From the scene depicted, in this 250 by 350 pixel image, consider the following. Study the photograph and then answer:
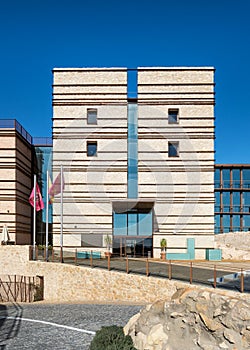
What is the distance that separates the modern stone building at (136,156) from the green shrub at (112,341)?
24231 millimetres

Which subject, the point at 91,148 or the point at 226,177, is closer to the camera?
the point at 91,148

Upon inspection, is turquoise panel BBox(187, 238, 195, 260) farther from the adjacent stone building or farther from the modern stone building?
the adjacent stone building

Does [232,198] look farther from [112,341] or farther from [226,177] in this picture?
[112,341]

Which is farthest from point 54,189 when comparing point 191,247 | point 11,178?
point 191,247

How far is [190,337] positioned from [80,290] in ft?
46.6

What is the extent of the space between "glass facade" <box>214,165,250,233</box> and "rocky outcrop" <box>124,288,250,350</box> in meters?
37.0

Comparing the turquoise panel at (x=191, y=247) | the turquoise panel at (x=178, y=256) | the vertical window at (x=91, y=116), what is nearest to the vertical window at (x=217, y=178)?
the turquoise panel at (x=191, y=247)

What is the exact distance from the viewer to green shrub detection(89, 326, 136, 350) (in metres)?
8.67

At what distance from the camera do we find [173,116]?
3447cm

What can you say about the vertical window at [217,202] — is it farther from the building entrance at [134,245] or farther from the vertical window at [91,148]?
the vertical window at [91,148]

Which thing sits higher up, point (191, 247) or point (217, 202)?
point (217, 202)

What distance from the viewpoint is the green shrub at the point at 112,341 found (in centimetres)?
867

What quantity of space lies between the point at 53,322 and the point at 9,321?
1.80 m

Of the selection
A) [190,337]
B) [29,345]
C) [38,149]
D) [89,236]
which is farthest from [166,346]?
[38,149]
